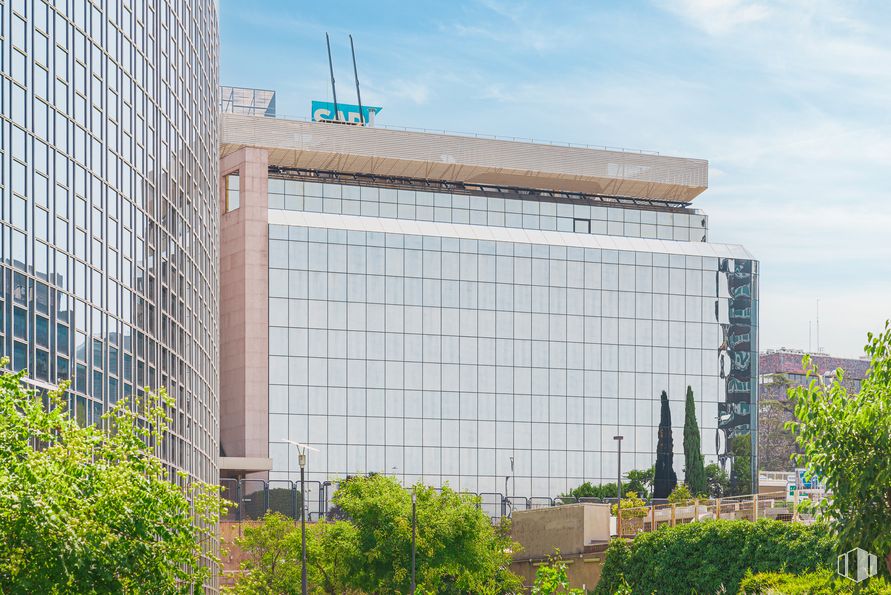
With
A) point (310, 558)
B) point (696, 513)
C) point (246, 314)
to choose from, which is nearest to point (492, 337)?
point (246, 314)

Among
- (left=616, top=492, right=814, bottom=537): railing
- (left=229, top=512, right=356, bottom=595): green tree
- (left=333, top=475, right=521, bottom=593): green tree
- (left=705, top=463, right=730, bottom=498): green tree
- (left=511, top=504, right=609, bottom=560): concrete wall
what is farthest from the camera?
(left=705, top=463, right=730, bottom=498): green tree

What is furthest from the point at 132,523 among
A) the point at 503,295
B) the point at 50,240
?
the point at 503,295

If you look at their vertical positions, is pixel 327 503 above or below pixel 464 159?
below

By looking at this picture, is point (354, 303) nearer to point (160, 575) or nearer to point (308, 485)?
point (308, 485)

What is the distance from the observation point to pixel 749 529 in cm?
5806

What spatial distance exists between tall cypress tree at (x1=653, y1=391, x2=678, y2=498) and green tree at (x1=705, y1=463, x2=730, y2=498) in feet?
10.7

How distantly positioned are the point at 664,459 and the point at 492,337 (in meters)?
17.5

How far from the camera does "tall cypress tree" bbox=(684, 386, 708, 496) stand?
11881 cm

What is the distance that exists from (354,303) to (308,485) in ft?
47.6

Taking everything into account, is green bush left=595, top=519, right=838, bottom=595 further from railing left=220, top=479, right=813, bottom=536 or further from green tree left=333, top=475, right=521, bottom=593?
green tree left=333, top=475, right=521, bottom=593

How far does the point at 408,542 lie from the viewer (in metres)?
67.1

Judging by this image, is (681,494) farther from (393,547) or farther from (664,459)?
(393,547)

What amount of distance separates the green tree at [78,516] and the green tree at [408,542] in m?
40.9

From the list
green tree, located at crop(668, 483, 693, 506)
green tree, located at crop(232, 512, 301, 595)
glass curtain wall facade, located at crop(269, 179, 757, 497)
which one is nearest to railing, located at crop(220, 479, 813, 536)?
green tree, located at crop(668, 483, 693, 506)
